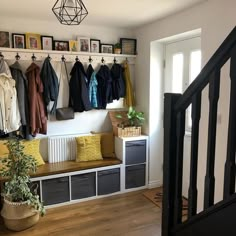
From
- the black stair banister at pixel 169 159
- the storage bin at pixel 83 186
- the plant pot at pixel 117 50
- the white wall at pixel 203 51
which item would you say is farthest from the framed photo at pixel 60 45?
the black stair banister at pixel 169 159

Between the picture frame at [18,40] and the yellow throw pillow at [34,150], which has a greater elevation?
the picture frame at [18,40]

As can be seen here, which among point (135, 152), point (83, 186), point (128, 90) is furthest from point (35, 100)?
point (135, 152)

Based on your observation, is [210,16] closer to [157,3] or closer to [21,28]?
[157,3]

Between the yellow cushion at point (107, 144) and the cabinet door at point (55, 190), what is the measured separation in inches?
28.9

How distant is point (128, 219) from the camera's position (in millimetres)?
3008

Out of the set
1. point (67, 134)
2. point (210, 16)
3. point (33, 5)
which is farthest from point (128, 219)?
point (33, 5)

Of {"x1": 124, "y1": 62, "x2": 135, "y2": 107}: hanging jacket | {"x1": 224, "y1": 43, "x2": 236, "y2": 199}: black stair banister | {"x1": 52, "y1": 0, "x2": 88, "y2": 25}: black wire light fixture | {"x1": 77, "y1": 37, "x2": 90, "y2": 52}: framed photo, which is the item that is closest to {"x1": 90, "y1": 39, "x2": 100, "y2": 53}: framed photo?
{"x1": 77, "y1": 37, "x2": 90, "y2": 52}: framed photo

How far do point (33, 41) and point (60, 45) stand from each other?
0.35 meters

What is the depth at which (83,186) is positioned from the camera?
11.3 ft

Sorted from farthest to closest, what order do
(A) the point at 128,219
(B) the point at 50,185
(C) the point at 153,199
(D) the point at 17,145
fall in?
1. (C) the point at 153,199
2. (B) the point at 50,185
3. (A) the point at 128,219
4. (D) the point at 17,145

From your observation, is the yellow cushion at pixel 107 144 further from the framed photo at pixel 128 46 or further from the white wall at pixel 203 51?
the framed photo at pixel 128 46

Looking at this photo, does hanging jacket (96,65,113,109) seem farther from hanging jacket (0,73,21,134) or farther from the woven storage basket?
hanging jacket (0,73,21,134)

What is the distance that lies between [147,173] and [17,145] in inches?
76.1

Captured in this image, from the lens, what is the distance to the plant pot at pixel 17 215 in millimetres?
2729
